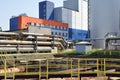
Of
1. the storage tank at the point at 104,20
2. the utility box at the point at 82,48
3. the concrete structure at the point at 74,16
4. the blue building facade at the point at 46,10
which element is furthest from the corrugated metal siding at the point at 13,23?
the utility box at the point at 82,48

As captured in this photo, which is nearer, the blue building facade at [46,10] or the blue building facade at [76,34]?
the blue building facade at [76,34]

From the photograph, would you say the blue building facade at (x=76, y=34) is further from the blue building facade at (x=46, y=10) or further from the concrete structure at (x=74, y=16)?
the blue building facade at (x=46, y=10)

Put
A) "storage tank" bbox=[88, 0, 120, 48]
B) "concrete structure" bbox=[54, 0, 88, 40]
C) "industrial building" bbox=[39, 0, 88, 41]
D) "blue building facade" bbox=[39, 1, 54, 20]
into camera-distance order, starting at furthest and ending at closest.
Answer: "blue building facade" bbox=[39, 1, 54, 20]
"industrial building" bbox=[39, 0, 88, 41]
"concrete structure" bbox=[54, 0, 88, 40]
"storage tank" bbox=[88, 0, 120, 48]

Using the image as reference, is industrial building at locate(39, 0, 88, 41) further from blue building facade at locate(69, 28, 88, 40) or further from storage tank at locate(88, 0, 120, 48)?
storage tank at locate(88, 0, 120, 48)

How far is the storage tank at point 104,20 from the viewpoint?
2021 inches

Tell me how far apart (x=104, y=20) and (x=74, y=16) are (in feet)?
62.5

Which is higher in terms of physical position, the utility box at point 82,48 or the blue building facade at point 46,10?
the blue building facade at point 46,10

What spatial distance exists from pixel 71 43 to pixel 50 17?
75.0 feet

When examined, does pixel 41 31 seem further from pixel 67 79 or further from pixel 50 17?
pixel 67 79

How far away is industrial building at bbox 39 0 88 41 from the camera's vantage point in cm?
6769

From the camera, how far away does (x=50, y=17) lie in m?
70.4

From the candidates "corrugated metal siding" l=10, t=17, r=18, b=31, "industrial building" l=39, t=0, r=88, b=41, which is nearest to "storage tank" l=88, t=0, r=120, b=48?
"industrial building" l=39, t=0, r=88, b=41

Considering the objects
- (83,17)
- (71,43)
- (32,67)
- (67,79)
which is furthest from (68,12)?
(67,79)

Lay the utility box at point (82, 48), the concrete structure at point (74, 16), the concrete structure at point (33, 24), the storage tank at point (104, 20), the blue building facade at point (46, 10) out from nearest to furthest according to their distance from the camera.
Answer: the utility box at point (82, 48) → the concrete structure at point (33, 24) → the storage tank at point (104, 20) → the concrete structure at point (74, 16) → the blue building facade at point (46, 10)
